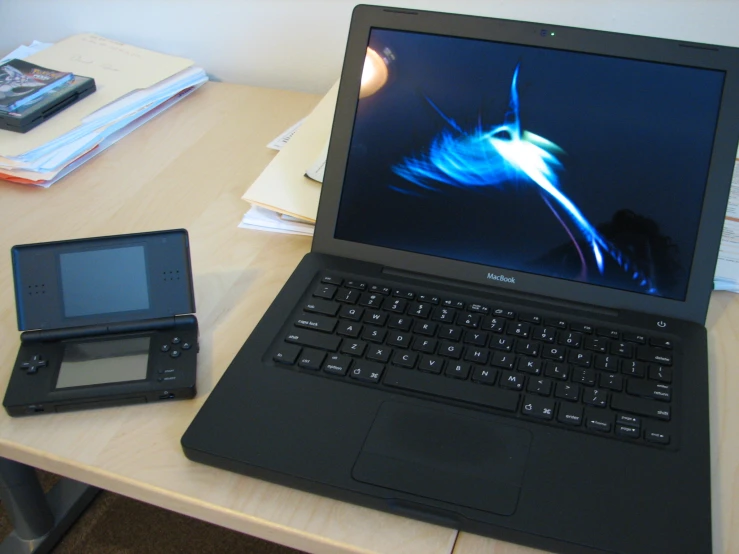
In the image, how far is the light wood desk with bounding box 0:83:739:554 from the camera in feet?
1.71

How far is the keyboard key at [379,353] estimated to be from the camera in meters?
0.62

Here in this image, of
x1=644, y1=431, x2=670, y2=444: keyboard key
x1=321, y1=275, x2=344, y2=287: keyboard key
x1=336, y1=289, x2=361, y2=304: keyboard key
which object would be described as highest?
x1=321, y1=275, x2=344, y2=287: keyboard key

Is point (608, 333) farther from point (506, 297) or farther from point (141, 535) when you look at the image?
point (141, 535)

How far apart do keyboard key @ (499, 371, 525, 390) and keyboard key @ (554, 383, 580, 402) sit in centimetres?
3

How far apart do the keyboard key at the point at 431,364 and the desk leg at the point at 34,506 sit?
2.14 ft

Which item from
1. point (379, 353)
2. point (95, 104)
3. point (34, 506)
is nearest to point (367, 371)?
point (379, 353)

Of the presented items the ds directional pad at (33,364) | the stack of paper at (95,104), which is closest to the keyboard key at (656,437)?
the ds directional pad at (33,364)

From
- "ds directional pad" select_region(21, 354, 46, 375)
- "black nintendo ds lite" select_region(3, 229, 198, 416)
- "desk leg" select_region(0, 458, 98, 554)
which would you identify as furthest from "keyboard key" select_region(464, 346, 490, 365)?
"desk leg" select_region(0, 458, 98, 554)

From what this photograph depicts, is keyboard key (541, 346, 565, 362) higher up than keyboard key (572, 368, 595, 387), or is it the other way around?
keyboard key (541, 346, 565, 362)

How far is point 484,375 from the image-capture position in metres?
0.60

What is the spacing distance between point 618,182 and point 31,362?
1.87ft

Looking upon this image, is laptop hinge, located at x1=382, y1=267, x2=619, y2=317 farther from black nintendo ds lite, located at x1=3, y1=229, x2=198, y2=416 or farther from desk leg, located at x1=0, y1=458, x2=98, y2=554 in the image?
desk leg, located at x1=0, y1=458, x2=98, y2=554

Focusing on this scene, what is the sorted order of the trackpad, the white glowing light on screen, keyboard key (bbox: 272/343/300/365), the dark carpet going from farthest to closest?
the dark carpet → the white glowing light on screen → keyboard key (bbox: 272/343/300/365) → the trackpad

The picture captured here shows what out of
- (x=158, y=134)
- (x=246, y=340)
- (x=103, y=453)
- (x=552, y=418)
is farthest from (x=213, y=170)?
(x=552, y=418)
